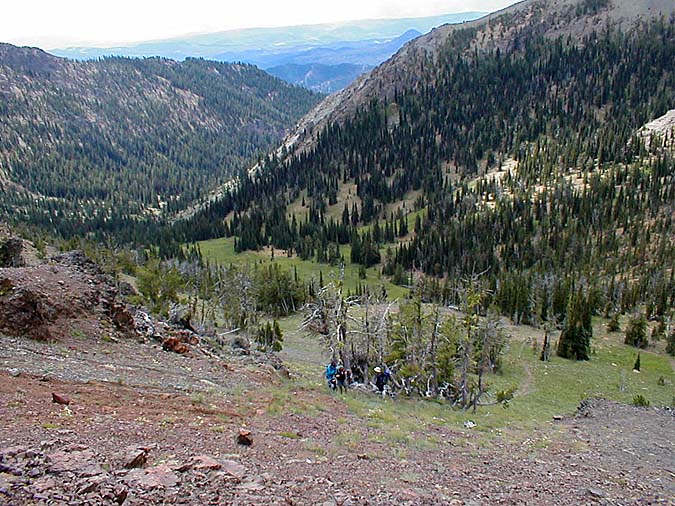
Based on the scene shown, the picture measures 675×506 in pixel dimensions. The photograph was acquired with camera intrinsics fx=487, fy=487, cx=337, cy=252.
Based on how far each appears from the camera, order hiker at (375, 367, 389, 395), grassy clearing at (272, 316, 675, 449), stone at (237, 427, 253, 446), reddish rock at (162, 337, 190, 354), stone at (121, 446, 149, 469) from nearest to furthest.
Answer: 1. stone at (121, 446, 149, 469)
2. stone at (237, 427, 253, 446)
3. grassy clearing at (272, 316, 675, 449)
4. reddish rock at (162, 337, 190, 354)
5. hiker at (375, 367, 389, 395)

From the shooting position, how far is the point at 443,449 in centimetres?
2052

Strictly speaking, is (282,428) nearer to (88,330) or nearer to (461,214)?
(88,330)

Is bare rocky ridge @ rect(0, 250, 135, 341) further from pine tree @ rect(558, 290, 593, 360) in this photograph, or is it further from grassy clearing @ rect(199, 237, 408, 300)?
grassy clearing @ rect(199, 237, 408, 300)

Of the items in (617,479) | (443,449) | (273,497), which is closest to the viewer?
(273,497)

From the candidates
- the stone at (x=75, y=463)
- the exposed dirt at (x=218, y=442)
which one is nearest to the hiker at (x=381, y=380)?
the exposed dirt at (x=218, y=442)

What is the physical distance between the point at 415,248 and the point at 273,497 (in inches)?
5955

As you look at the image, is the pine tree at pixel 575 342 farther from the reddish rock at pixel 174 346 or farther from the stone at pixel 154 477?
the stone at pixel 154 477

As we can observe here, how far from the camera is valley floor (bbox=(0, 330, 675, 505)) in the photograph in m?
12.1

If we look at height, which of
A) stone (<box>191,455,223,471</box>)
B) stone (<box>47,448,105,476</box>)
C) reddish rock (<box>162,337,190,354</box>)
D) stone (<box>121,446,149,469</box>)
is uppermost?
stone (<box>47,448,105,476</box>)

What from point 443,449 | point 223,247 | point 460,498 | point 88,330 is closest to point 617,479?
point 443,449

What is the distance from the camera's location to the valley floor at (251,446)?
12078 mm

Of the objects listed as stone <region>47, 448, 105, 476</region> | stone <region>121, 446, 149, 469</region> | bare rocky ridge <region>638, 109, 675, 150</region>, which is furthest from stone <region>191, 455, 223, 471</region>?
bare rocky ridge <region>638, 109, 675, 150</region>

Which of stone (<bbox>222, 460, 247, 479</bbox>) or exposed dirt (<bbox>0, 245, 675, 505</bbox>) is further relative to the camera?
stone (<bbox>222, 460, 247, 479</bbox>)

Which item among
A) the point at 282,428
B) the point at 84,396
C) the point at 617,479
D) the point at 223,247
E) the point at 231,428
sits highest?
the point at 84,396
